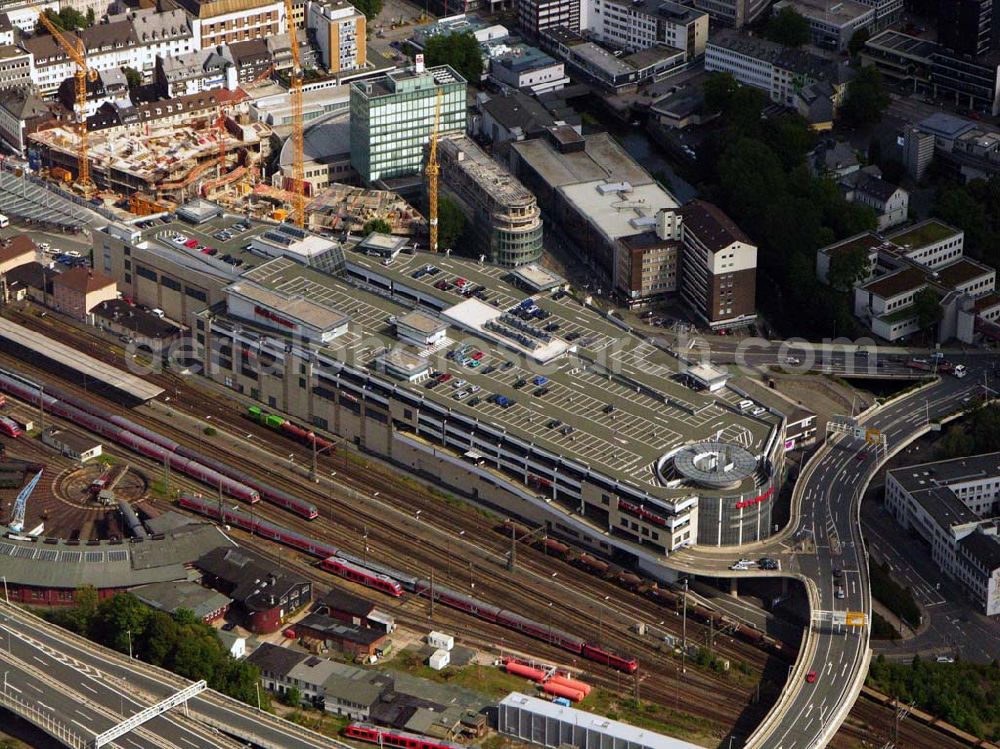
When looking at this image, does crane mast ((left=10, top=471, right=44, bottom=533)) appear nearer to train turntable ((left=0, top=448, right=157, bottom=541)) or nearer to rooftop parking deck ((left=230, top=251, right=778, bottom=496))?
train turntable ((left=0, top=448, right=157, bottom=541))

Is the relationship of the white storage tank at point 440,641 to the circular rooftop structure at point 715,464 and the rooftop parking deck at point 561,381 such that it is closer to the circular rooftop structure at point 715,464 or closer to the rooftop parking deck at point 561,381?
the rooftop parking deck at point 561,381

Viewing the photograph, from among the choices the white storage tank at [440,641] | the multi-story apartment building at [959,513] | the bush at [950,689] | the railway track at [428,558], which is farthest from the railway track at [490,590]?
the multi-story apartment building at [959,513]

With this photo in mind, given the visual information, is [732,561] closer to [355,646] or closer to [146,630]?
[355,646]

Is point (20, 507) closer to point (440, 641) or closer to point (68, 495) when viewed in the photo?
point (68, 495)

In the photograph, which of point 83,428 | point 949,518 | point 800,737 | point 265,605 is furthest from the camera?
point 83,428

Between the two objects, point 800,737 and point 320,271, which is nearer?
point 800,737

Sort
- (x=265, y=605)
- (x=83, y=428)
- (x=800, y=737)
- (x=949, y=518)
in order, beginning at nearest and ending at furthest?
1. (x=800, y=737)
2. (x=265, y=605)
3. (x=949, y=518)
4. (x=83, y=428)

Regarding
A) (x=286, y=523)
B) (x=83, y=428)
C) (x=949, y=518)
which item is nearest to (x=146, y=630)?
(x=286, y=523)
